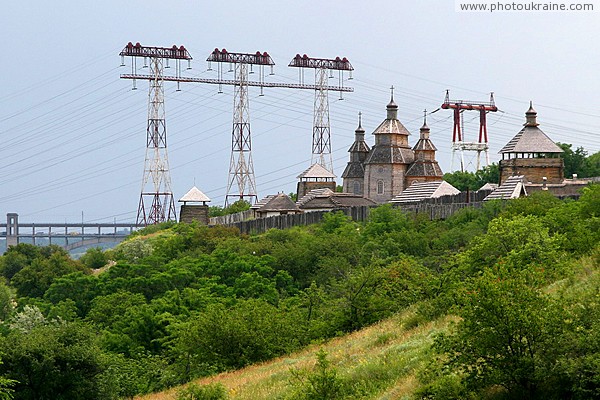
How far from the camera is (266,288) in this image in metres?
60.0

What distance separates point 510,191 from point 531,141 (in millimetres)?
11439

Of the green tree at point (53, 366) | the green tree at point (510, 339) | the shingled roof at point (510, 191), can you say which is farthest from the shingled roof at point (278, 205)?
the green tree at point (510, 339)

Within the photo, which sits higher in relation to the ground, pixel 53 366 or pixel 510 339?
pixel 510 339

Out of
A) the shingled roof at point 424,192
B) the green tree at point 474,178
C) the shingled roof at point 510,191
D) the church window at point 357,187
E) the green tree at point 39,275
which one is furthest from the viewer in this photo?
the green tree at point 474,178

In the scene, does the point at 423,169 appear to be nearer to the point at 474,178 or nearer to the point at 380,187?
the point at 380,187

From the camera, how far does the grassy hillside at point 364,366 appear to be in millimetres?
29125

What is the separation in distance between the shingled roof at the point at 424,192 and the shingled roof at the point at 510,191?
9.66m

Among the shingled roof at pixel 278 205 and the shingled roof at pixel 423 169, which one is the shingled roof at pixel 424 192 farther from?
the shingled roof at pixel 278 205

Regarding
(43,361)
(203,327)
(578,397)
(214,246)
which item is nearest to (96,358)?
(43,361)

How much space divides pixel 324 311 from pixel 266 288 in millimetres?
12299

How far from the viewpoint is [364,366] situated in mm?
31094

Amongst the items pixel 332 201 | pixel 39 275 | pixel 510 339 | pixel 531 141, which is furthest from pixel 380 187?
pixel 510 339

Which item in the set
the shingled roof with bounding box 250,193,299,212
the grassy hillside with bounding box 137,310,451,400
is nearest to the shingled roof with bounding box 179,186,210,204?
the shingled roof with bounding box 250,193,299,212

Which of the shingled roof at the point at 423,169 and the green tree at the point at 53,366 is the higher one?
the shingled roof at the point at 423,169
